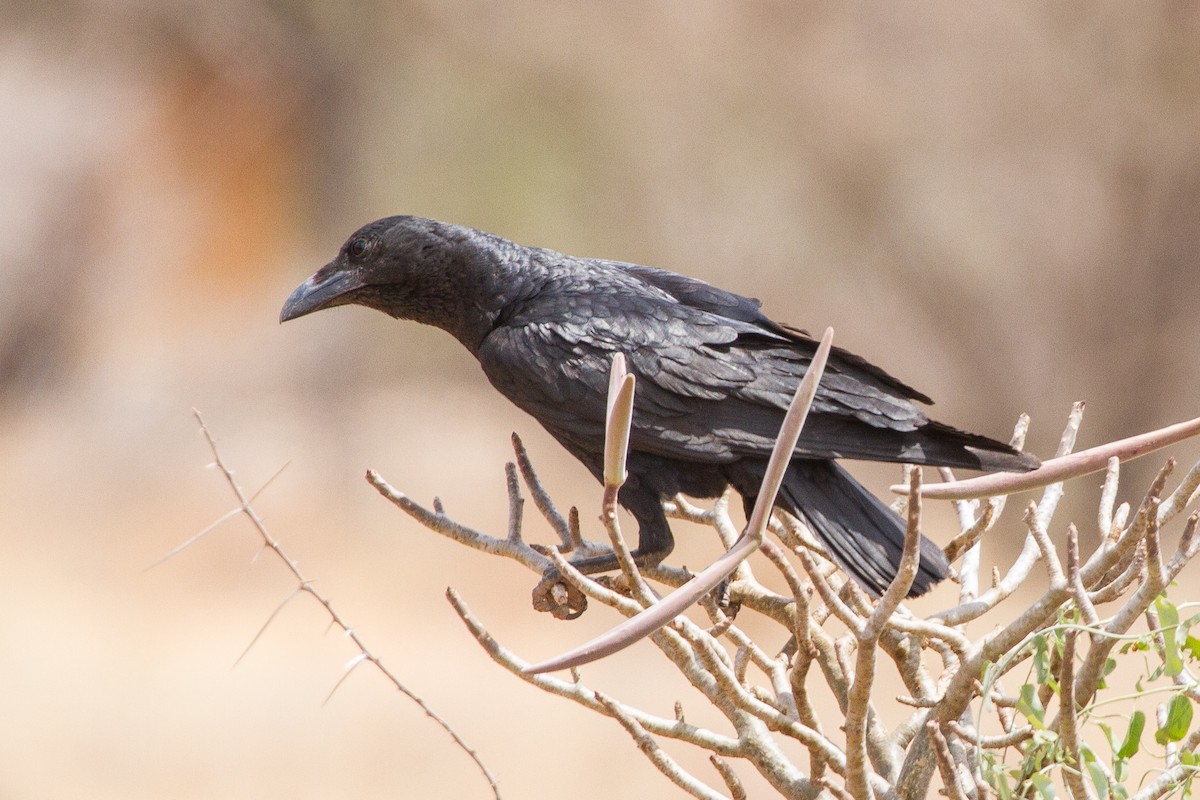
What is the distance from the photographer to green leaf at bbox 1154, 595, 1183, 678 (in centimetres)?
128

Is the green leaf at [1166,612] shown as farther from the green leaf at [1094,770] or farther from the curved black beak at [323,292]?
the curved black beak at [323,292]

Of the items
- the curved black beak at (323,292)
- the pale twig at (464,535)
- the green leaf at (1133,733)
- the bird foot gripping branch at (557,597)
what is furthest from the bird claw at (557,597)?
the green leaf at (1133,733)

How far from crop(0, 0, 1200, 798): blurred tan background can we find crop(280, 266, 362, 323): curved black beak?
156 inches

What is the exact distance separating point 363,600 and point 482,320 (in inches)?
158

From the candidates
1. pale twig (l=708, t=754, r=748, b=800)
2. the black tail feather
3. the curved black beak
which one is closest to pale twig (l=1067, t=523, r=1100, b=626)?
pale twig (l=708, t=754, r=748, b=800)

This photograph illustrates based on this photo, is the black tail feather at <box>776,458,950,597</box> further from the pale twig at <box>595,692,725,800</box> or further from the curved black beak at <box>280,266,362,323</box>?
the curved black beak at <box>280,266,362,323</box>

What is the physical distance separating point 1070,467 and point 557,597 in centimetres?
113

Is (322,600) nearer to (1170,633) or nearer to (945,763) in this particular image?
(945,763)

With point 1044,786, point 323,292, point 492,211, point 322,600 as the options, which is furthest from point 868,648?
point 492,211

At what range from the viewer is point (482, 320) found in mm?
2764

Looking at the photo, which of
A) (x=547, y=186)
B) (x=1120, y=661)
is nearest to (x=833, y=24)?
(x=547, y=186)

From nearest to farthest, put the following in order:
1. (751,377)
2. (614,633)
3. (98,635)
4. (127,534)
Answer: (614,633), (751,377), (98,635), (127,534)

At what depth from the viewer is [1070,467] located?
1450 mm

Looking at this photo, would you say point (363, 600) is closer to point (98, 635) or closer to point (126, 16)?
point (98, 635)
